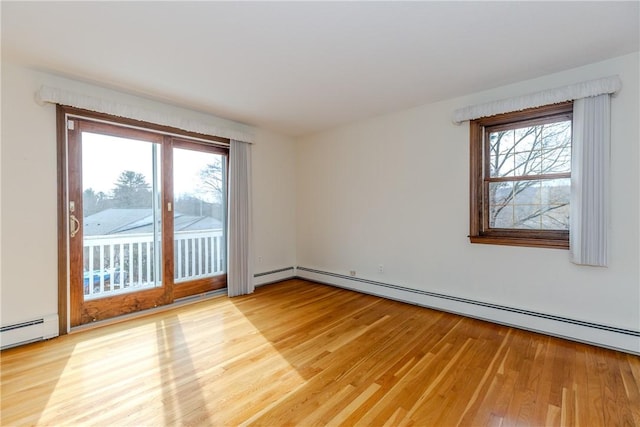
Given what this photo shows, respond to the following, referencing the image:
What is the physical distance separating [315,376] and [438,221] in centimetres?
232

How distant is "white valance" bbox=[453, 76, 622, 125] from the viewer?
8.01ft

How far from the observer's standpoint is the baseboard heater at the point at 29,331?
248 cm

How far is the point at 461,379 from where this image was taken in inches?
81.7

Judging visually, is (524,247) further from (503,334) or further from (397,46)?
(397,46)

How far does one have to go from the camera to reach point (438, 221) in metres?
3.49

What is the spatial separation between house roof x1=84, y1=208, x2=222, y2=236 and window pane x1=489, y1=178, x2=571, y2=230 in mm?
3836

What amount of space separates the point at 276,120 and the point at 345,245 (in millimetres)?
2171

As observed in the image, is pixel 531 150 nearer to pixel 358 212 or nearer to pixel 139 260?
pixel 358 212

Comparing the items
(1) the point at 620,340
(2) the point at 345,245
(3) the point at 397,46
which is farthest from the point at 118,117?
(1) the point at 620,340

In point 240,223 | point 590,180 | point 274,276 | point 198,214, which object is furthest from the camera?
point 274,276

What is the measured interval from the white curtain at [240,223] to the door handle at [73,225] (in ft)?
5.48

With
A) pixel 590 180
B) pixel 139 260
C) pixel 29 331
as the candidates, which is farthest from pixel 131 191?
pixel 590 180

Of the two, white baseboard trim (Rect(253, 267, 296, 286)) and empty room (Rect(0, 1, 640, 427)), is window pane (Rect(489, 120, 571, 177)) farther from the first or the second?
white baseboard trim (Rect(253, 267, 296, 286))

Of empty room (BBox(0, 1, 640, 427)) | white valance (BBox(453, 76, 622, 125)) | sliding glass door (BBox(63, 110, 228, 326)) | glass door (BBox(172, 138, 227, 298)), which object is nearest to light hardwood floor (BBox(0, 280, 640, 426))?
empty room (BBox(0, 1, 640, 427))
